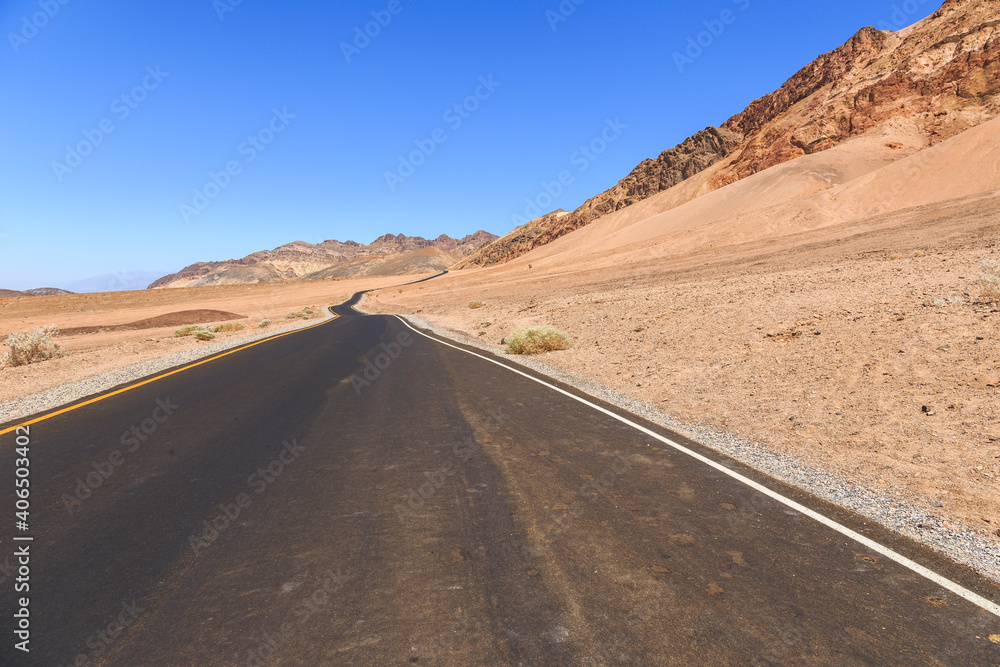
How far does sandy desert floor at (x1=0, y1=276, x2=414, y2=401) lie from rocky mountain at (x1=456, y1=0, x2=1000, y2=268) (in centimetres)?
6789

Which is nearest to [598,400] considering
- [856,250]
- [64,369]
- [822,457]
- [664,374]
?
[664,374]

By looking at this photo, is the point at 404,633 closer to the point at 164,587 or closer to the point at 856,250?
the point at 164,587

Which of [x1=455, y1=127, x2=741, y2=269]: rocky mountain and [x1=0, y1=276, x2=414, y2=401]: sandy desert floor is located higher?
[x1=455, y1=127, x2=741, y2=269]: rocky mountain

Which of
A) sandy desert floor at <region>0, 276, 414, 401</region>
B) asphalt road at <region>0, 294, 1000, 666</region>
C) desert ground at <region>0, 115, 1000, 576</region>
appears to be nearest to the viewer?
asphalt road at <region>0, 294, 1000, 666</region>

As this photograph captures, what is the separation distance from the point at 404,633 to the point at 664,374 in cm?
974

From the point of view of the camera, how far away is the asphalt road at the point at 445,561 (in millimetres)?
2799

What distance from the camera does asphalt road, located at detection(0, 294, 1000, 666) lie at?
280cm

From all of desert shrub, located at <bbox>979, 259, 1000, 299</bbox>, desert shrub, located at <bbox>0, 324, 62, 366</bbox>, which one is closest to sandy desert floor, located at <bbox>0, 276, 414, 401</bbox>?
desert shrub, located at <bbox>0, 324, 62, 366</bbox>

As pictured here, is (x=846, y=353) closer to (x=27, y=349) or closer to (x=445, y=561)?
(x=445, y=561)

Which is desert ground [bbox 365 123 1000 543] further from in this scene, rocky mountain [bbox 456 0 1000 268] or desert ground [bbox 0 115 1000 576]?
rocky mountain [bbox 456 0 1000 268]

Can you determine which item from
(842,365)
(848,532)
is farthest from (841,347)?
(848,532)

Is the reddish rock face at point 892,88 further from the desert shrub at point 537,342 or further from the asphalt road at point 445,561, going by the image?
the asphalt road at point 445,561

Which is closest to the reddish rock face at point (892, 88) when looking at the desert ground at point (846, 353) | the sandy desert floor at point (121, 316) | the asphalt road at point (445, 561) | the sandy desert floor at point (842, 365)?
the desert ground at point (846, 353)

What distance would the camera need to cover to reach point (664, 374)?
11539 mm
